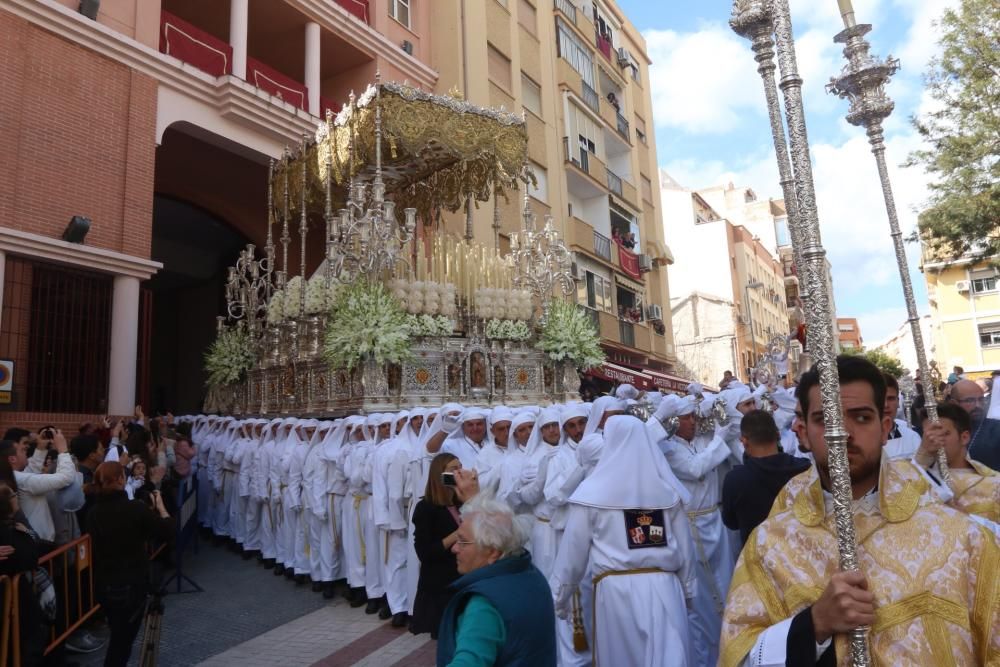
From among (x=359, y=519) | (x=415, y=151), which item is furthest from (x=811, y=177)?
(x=415, y=151)

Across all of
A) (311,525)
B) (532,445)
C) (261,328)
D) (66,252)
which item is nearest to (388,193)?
(261,328)

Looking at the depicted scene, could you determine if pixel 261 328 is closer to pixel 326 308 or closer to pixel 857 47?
pixel 326 308

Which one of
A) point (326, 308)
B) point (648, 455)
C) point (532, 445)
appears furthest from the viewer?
point (326, 308)

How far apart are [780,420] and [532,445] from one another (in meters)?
2.40

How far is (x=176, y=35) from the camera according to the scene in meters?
14.8

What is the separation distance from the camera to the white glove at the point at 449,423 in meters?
7.00

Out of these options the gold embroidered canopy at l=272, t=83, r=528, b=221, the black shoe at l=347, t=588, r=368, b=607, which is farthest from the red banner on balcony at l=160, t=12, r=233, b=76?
the black shoe at l=347, t=588, r=368, b=607

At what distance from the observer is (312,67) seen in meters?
16.6

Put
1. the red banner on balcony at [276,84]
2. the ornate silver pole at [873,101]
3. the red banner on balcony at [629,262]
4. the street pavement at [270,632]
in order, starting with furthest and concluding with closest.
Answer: the red banner on balcony at [629,262] < the red banner on balcony at [276,84] < the street pavement at [270,632] < the ornate silver pole at [873,101]

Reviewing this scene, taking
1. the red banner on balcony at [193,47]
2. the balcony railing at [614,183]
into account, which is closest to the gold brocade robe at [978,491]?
the red banner on balcony at [193,47]

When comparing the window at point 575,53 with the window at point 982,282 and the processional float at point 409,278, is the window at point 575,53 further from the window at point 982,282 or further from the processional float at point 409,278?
the window at point 982,282

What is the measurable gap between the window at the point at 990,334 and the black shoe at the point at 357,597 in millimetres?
36661

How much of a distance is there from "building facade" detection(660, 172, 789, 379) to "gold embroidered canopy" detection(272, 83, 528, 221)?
82.9ft

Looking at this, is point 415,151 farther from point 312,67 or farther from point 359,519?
point 359,519
